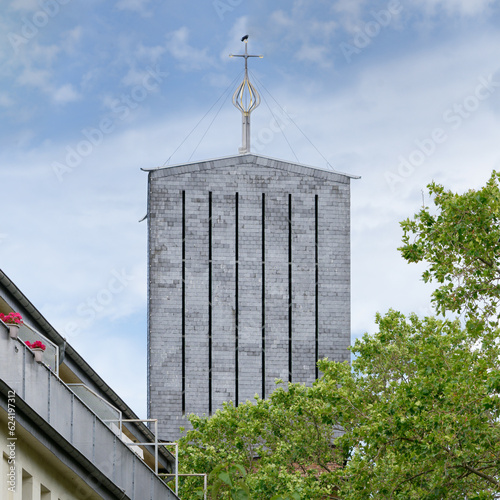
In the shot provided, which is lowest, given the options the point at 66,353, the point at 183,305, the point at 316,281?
the point at 66,353

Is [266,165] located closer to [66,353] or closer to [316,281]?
[316,281]

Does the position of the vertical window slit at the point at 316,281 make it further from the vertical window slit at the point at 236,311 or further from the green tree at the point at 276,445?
the green tree at the point at 276,445

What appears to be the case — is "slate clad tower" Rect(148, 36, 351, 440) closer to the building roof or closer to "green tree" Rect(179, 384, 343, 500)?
"green tree" Rect(179, 384, 343, 500)

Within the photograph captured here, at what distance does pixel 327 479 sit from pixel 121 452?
18804 mm

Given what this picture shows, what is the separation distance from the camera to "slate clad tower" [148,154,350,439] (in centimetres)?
9331

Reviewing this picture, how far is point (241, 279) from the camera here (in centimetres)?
9612

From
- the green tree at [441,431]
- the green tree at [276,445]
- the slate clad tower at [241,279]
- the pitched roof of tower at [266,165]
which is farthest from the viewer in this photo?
the pitched roof of tower at [266,165]

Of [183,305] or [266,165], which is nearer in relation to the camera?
[183,305]

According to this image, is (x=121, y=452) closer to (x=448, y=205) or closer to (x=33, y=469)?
(x=33, y=469)

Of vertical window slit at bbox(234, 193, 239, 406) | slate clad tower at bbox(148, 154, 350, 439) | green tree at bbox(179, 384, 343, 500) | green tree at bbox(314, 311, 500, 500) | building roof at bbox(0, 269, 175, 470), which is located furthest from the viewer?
vertical window slit at bbox(234, 193, 239, 406)

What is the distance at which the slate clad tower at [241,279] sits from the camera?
306 feet

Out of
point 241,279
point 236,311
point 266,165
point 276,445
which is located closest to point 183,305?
point 236,311

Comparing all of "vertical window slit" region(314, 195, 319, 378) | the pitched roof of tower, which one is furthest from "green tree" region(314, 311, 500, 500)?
the pitched roof of tower

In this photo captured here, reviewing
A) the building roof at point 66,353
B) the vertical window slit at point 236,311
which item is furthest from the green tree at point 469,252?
the vertical window slit at point 236,311
